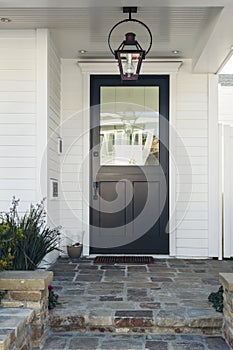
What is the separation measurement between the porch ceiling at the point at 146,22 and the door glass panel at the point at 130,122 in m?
0.57

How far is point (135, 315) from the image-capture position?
130 inches

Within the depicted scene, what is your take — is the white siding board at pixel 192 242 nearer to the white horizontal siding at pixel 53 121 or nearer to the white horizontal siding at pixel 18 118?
the white horizontal siding at pixel 53 121

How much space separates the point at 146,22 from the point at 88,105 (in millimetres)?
1489

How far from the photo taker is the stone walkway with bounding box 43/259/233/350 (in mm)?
3139

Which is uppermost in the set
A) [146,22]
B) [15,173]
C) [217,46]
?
[146,22]

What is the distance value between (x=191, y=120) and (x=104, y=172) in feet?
4.23

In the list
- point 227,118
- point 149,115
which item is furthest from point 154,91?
point 227,118

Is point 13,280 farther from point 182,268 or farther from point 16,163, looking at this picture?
point 182,268

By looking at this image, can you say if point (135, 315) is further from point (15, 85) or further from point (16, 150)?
point (15, 85)

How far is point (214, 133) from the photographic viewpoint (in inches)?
223

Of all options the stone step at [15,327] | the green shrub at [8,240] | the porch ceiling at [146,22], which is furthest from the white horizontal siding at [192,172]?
the stone step at [15,327]

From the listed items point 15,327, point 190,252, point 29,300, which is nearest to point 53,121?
point 190,252

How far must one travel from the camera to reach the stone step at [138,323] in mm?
3262

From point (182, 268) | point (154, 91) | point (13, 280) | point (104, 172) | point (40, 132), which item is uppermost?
point (154, 91)
